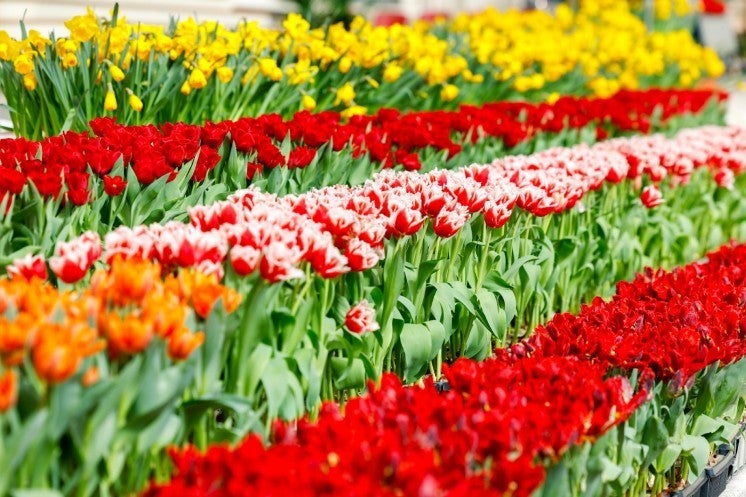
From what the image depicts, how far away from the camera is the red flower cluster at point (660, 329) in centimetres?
264

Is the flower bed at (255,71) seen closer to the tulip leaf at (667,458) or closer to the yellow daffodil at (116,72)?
the yellow daffodil at (116,72)

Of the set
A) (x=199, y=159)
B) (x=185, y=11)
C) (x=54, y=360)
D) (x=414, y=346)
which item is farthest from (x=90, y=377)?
(x=185, y=11)

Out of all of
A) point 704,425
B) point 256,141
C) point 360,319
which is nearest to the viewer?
point 360,319

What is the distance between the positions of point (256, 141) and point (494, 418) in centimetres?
175

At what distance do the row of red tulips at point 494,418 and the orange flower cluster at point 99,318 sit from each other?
0.75ft

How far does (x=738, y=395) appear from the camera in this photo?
2887mm

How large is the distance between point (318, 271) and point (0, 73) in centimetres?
235

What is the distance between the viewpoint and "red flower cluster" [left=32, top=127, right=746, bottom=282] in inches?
85.8

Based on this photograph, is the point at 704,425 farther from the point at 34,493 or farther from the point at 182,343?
the point at 34,493

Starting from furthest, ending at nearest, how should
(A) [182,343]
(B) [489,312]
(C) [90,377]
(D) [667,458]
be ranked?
(B) [489,312]
(D) [667,458]
(A) [182,343]
(C) [90,377]

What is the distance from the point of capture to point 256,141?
3461 millimetres

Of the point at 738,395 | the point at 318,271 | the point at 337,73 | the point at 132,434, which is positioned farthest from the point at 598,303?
the point at 337,73

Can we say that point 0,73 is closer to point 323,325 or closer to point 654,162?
point 323,325

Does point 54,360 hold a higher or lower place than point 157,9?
lower
